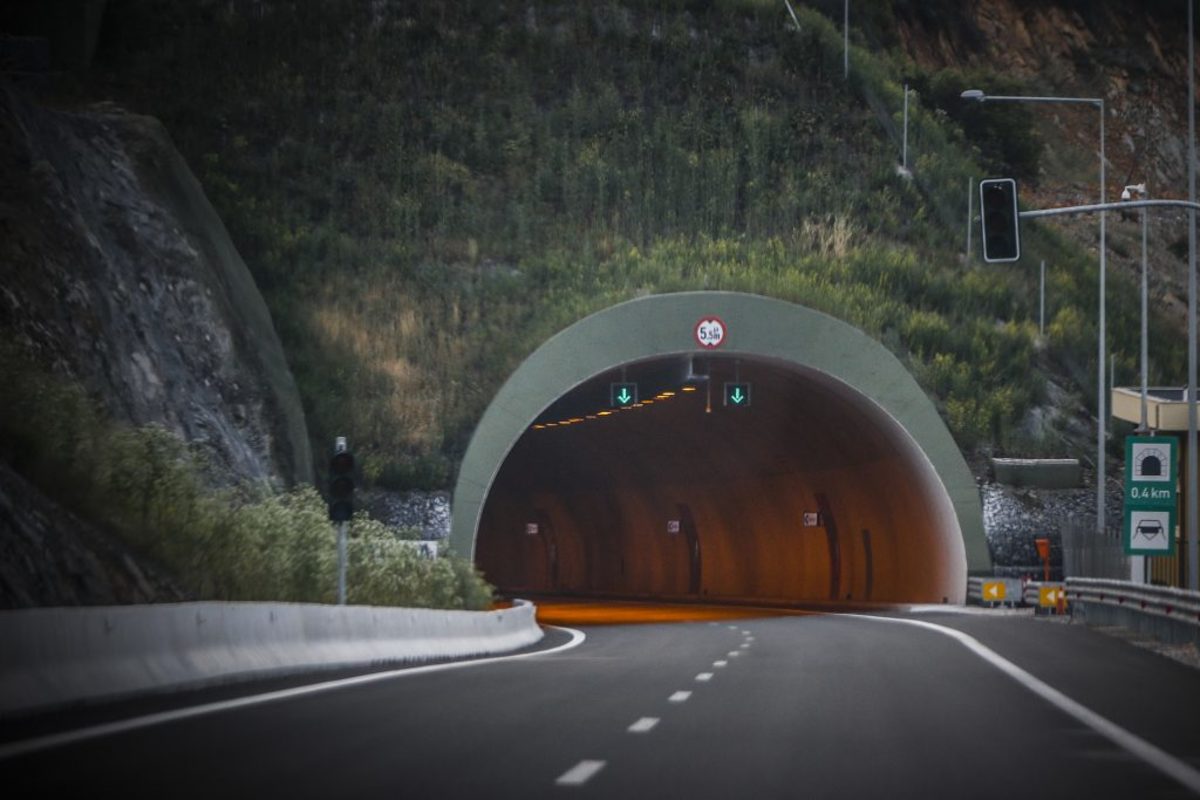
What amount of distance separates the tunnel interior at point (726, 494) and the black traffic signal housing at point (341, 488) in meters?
24.9

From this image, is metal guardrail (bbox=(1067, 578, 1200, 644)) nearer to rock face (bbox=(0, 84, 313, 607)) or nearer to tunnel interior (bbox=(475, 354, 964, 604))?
tunnel interior (bbox=(475, 354, 964, 604))

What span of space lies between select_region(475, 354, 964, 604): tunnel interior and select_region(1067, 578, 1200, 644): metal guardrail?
420 inches

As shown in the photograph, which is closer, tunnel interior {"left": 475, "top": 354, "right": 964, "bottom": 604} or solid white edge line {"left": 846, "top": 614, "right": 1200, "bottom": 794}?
solid white edge line {"left": 846, "top": 614, "right": 1200, "bottom": 794}

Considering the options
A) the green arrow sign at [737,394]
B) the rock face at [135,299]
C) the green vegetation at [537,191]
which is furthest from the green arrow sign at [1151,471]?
the green vegetation at [537,191]

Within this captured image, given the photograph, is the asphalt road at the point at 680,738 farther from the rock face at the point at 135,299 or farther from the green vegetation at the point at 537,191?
the green vegetation at the point at 537,191

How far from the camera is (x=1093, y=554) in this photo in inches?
1854

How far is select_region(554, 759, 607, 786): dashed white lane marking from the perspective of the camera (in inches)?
454

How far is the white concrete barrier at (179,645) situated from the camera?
1495 centimetres

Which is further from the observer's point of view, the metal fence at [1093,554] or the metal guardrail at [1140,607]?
the metal fence at [1093,554]

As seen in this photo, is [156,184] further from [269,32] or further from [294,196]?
[269,32]

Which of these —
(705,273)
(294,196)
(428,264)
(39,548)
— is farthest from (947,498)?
(39,548)

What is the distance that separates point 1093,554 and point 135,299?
22065mm

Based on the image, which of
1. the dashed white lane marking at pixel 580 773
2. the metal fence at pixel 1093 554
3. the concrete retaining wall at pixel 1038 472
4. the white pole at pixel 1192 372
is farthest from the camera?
the concrete retaining wall at pixel 1038 472

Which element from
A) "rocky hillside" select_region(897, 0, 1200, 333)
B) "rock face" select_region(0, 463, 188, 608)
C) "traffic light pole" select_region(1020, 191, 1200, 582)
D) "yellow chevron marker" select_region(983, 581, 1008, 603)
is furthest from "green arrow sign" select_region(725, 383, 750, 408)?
"rocky hillside" select_region(897, 0, 1200, 333)
